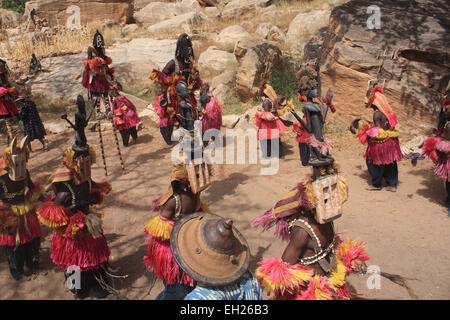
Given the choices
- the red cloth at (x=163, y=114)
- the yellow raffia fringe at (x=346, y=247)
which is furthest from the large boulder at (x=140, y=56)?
the yellow raffia fringe at (x=346, y=247)

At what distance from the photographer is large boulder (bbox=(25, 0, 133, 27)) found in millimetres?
20719

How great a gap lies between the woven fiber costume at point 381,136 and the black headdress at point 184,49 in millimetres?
3294

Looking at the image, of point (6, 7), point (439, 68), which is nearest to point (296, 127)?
point (439, 68)

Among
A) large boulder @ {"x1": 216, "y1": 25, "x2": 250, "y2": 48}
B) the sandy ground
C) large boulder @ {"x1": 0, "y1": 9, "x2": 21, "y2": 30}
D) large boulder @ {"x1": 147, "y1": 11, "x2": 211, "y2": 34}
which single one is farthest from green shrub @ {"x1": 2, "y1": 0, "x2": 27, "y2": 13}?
the sandy ground

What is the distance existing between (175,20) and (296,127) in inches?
587

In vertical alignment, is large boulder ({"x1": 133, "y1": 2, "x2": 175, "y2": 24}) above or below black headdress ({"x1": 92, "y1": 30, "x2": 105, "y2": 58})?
above

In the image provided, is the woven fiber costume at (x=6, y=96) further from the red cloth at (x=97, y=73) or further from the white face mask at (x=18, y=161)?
the white face mask at (x=18, y=161)

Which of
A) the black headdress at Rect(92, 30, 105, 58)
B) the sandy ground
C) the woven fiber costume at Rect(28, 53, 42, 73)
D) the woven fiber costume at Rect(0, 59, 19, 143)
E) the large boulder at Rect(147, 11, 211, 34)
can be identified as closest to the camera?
the sandy ground

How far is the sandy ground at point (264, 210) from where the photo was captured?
4.55 m

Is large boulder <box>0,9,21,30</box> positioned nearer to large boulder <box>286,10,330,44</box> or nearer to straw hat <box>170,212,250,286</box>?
large boulder <box>286,10,330,44</box>

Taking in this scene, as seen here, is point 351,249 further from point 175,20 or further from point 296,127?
point 175,20

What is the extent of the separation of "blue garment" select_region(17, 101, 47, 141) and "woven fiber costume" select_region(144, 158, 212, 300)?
22.6 ft

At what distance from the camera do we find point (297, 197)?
2.96m

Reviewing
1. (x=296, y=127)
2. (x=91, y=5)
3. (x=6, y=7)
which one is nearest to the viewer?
(x=296, y=127)
